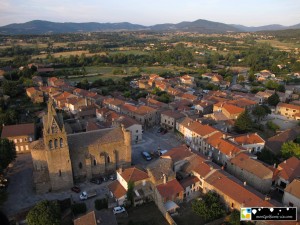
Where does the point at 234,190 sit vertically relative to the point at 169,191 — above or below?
above

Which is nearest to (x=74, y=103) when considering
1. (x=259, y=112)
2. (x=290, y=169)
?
(x=259, y=112)

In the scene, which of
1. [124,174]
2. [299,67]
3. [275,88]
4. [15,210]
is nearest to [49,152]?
[15,210]

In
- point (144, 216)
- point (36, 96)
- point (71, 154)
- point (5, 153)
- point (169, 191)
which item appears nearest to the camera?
point (144, 216)

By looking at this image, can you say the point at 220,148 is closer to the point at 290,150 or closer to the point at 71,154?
the point at 290,150

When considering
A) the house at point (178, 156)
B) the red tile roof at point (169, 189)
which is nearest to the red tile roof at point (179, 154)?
the house at point (178, 156)

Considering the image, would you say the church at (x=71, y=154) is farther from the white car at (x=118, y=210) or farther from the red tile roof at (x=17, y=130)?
the red tile roof at (x=17, y=130)

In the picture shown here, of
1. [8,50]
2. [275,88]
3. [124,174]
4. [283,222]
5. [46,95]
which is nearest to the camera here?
[283,222]

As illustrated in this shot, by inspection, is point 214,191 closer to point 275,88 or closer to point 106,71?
point 275,88

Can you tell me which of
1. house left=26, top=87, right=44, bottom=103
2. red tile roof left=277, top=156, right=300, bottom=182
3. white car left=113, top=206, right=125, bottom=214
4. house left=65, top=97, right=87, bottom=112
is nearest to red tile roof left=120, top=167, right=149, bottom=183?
white car left=113, top=206, right=125, bottom=214
